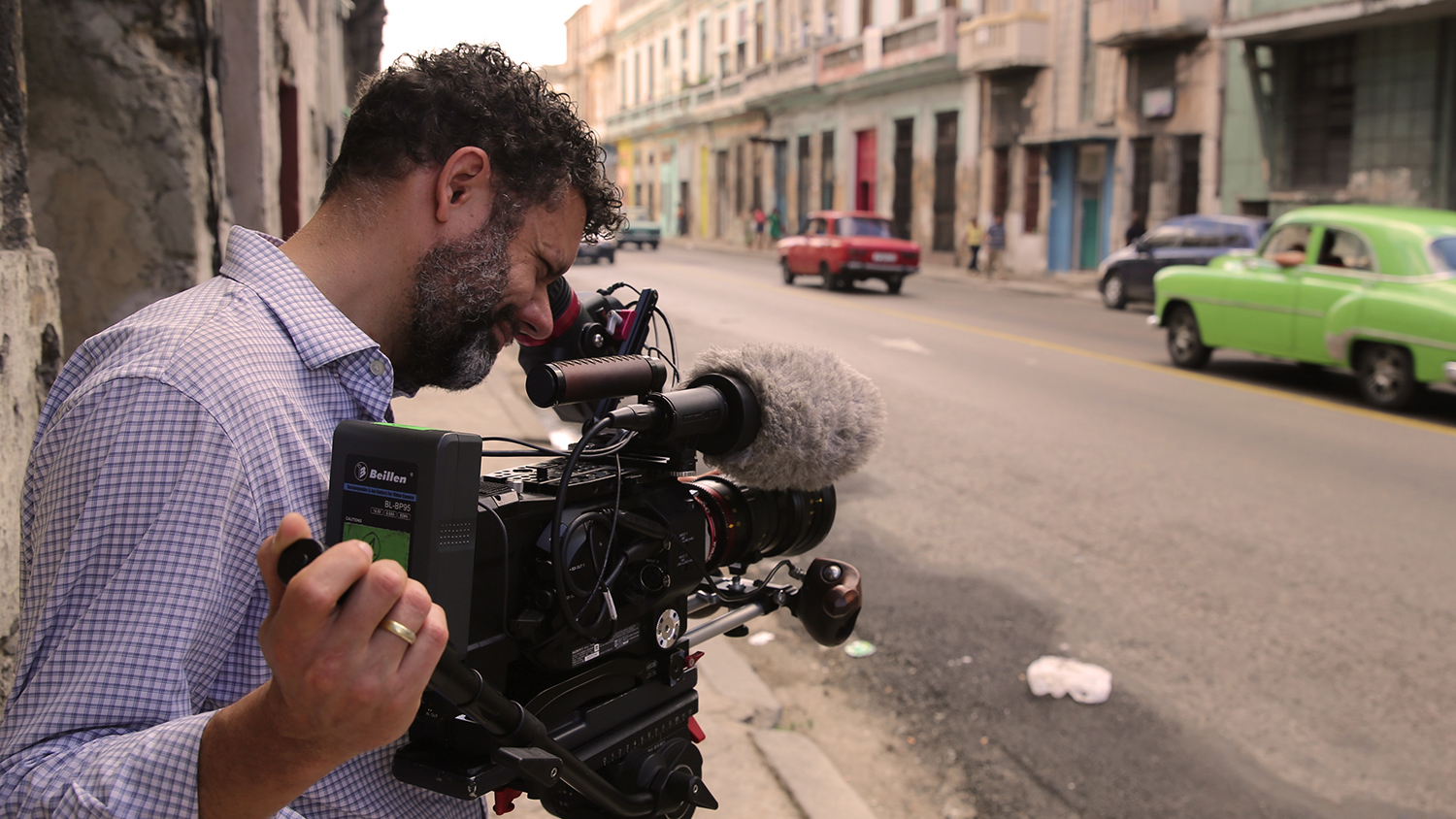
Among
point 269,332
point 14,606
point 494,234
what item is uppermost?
point 494,234

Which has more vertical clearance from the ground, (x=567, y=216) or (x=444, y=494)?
(x=567, y=216)

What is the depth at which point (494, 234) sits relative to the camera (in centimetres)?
145

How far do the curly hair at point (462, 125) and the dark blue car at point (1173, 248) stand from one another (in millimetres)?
15366

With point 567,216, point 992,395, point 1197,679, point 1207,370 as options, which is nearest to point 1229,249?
point 1207,370

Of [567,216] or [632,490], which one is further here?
[567,216]

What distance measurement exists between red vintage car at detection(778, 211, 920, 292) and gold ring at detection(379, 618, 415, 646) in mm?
18599

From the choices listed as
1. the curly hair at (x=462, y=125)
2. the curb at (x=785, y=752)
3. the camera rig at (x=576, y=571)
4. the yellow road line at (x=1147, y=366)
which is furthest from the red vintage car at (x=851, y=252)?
the curly hair at (x=462, y=125)

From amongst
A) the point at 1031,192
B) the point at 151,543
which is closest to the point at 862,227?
the point at 1031,192

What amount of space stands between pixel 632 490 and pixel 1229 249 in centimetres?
1597

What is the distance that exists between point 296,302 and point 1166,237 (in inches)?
671

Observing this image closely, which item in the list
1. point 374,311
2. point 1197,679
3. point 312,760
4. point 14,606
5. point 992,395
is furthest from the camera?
point 992,395

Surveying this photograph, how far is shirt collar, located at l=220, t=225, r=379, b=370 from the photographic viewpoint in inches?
49.7

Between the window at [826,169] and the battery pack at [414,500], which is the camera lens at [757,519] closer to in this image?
the battery pack at [414,500]

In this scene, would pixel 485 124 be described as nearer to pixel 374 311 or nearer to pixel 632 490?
pixel 374 311
